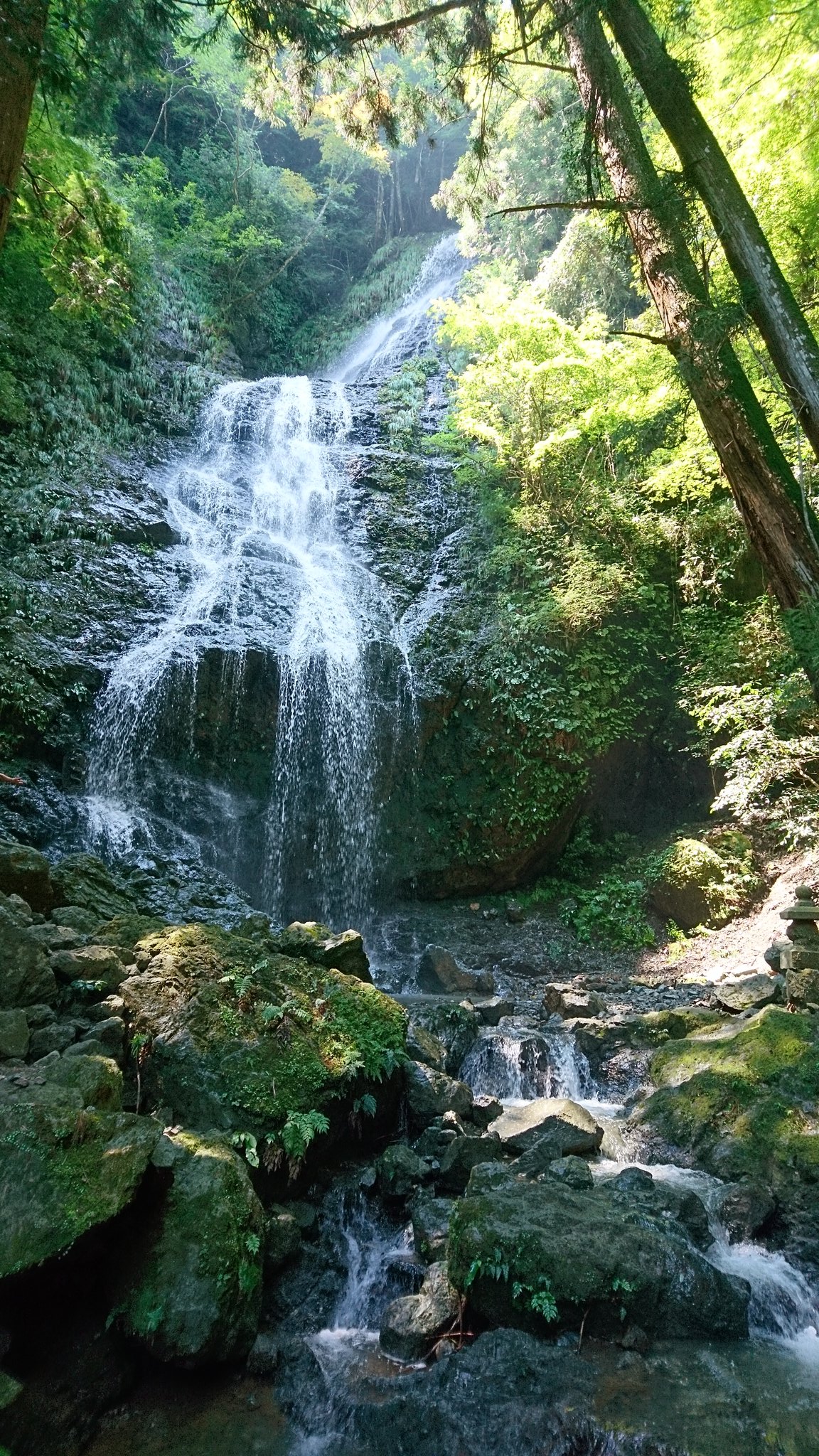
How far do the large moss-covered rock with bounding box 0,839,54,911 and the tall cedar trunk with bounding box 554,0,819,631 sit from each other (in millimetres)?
4941

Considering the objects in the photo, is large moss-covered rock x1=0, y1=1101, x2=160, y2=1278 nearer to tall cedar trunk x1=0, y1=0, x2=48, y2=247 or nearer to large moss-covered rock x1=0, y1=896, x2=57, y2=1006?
large moss-covered rock x1=0, y1=896, x2=57, y2=1006

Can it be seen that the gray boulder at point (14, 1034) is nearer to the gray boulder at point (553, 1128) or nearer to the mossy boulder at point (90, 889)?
the mossy boulder at point (90, 889)

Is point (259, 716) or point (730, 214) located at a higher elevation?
point (730, 214)

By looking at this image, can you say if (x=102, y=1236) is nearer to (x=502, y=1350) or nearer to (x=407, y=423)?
(x=502, y=1350)

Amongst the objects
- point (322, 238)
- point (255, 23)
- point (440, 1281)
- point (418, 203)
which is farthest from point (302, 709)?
point (418, 203)

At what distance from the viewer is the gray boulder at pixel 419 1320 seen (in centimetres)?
296

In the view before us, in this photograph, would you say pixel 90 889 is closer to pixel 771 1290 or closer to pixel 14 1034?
pixel 14 1034

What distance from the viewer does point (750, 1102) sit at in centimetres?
449

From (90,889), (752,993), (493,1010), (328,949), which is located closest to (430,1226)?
(328,949)

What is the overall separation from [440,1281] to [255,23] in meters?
9.09

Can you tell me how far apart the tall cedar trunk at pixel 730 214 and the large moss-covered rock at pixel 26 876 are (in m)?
5.49

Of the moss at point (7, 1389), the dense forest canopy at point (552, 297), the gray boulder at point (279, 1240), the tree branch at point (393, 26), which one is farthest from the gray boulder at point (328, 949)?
the tree branch at point (393, 26)

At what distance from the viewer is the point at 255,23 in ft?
19.8

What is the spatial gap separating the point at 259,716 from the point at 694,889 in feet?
21.3
